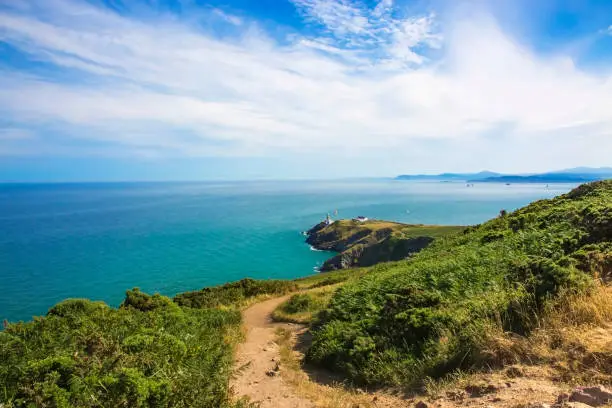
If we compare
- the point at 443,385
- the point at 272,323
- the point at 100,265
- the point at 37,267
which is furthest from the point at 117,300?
the point at 443,385

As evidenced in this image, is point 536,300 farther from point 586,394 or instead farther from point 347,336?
point 347,336

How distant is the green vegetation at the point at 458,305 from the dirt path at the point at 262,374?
1.52 meters

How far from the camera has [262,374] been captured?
9.35m

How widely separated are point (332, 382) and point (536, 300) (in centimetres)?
508

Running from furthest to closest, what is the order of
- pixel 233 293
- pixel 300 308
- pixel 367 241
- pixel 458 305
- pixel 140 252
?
pixel 367 241
pixel 140 252
pixel 233 293
pixel 300 308
pixel 458 305

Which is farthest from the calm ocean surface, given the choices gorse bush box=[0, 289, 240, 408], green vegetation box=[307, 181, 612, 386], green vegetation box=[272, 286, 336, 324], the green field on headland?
green vegetation box=[307, 181, 612, 386]

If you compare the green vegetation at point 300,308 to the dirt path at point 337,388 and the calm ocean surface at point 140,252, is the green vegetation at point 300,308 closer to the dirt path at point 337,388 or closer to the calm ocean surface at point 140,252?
the dirt path at point 337,388

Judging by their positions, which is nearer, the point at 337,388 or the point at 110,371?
the point at 110,371

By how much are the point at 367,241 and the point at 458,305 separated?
86.3 meters

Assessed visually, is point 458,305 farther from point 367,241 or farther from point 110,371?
point 367,241

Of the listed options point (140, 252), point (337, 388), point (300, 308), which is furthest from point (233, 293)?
point (140, 252)

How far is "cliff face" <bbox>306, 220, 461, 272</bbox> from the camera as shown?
74.9 metres

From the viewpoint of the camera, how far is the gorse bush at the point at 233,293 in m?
25.2

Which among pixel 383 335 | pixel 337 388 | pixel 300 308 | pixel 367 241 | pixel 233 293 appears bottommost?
pixel 367 241
